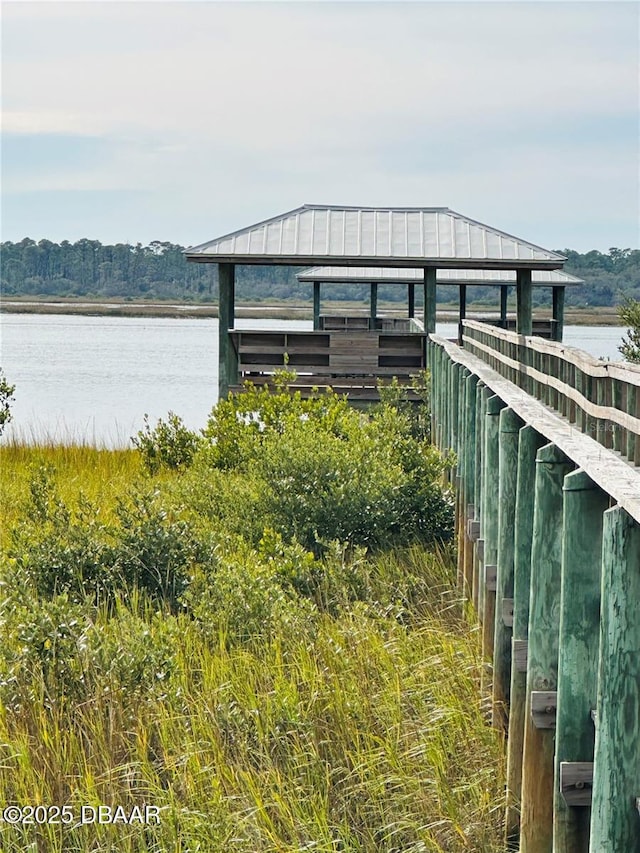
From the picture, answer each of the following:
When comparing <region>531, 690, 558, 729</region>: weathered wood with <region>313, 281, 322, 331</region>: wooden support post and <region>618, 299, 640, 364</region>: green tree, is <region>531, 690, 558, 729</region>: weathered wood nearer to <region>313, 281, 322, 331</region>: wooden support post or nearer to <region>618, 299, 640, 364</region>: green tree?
<region>618, 299, 640, 364</region>: green tree

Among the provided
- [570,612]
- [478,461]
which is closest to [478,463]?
[478,461]

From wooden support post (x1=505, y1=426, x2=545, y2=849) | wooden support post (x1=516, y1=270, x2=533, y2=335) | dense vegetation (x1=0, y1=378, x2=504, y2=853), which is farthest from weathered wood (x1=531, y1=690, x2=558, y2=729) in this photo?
wooden support post (x1=516, y1=270, x2=533, y2=335)

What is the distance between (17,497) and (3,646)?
6.59 meters

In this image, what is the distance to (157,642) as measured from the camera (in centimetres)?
644

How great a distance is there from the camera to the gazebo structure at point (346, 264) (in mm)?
18281

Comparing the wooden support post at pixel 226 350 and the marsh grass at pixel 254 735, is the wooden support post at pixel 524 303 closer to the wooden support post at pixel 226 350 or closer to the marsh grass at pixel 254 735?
the wooden support post at pixel 226 350

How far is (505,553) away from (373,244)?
13.6m

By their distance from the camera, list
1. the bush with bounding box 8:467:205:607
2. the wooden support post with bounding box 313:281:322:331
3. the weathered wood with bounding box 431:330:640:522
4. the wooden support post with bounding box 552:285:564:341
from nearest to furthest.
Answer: the weathered wood with bounding box 431:330:640:522
the bush with bounding box 8:467:205:607
the wooden support post with bounding box 552:285:564:341
the wooden support post with bounding box 313:281:322:331

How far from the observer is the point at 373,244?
62.6ft

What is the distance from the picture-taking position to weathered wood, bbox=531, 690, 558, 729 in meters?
4.45

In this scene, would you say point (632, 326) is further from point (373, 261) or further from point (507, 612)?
point (507, 612)

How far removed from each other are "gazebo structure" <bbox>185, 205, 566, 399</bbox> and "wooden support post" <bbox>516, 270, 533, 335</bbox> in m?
0.02

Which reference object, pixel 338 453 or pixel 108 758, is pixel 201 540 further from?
pixel 108 758

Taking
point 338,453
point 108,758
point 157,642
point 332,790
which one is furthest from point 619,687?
point 338,453
